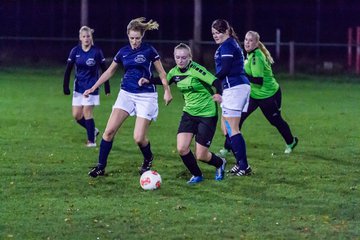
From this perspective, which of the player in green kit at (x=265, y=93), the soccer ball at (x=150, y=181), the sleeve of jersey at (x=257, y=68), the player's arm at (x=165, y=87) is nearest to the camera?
the soccer ball at (x=150, y=181)

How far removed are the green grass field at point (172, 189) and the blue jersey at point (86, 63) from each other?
102cm

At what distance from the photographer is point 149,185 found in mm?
10289

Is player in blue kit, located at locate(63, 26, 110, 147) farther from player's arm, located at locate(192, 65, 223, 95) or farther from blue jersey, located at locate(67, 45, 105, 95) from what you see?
player's arm, located at locate(192, 65, 223, 95)

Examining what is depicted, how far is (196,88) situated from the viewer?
34.7 ft

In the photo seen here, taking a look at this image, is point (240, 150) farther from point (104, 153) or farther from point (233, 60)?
point (104, 153)

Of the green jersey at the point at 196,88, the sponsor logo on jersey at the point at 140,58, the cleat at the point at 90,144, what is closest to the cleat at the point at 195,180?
the green jersey at the point at 196,88

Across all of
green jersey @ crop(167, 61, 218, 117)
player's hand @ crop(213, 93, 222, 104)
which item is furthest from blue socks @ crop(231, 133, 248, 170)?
player's hand @ crop(213, 93, 222, 104)

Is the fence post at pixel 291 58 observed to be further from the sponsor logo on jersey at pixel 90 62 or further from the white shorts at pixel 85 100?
the sponsor logo on jersey at pixel 90 62

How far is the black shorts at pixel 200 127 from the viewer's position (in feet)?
34.9

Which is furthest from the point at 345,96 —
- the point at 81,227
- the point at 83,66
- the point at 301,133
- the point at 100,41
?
the point at 81,227

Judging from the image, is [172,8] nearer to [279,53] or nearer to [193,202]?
[279,53]

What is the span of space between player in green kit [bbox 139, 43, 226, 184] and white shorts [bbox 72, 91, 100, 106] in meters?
3.73

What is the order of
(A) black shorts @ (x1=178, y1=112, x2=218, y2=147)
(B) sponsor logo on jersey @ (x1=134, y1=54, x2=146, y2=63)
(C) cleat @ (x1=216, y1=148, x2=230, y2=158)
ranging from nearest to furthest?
(A) black shorts @ (x1=178, y1=112, x2=218, y2=147) < (B) sponsor logo on jersey @ (x1=134, y1=54, x2=146, y2=63) < (C) cleat @ (x1=216, y1=148, x2=230, y2=158)

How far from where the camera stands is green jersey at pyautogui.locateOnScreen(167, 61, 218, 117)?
10.5 meters
